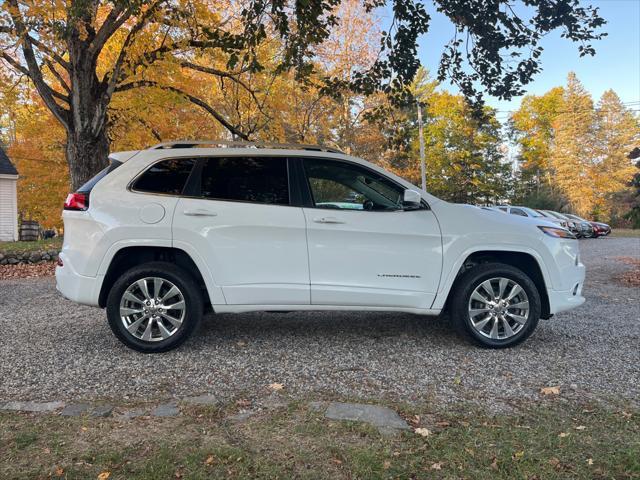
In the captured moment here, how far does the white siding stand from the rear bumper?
63.6 ft

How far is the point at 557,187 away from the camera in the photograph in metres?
46.6

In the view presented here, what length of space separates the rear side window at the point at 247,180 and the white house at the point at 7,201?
2007 cm

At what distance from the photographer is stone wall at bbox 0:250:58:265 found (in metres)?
12.0

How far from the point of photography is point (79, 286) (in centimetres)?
445

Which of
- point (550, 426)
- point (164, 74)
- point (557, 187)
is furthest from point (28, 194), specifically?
point (557, 187)

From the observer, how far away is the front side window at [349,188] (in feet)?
15.0

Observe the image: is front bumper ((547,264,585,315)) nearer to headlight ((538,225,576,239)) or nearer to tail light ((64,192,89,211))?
headlight ((538,225,576,239))

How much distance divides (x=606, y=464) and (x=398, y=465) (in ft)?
3.62

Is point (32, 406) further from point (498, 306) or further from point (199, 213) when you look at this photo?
point (498, 306)

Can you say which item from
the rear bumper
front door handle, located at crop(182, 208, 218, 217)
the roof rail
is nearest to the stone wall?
the rear bumper

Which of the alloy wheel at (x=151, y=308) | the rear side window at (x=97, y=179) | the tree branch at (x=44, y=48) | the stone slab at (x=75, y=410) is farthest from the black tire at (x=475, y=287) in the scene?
the tree branch at (x=44, y=48)

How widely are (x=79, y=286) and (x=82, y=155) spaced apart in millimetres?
6949

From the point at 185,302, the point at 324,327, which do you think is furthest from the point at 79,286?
the point at 324,327

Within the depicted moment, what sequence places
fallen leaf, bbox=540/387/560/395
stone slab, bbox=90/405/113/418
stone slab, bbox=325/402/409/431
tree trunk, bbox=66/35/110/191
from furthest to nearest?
tree trunk, bbox=66/35/110/191 < fallen leaf, bbox=540/387/560/395 < stone slab, bbox=90/405/113/418 < stone slab, bbox=325/402/409/431
